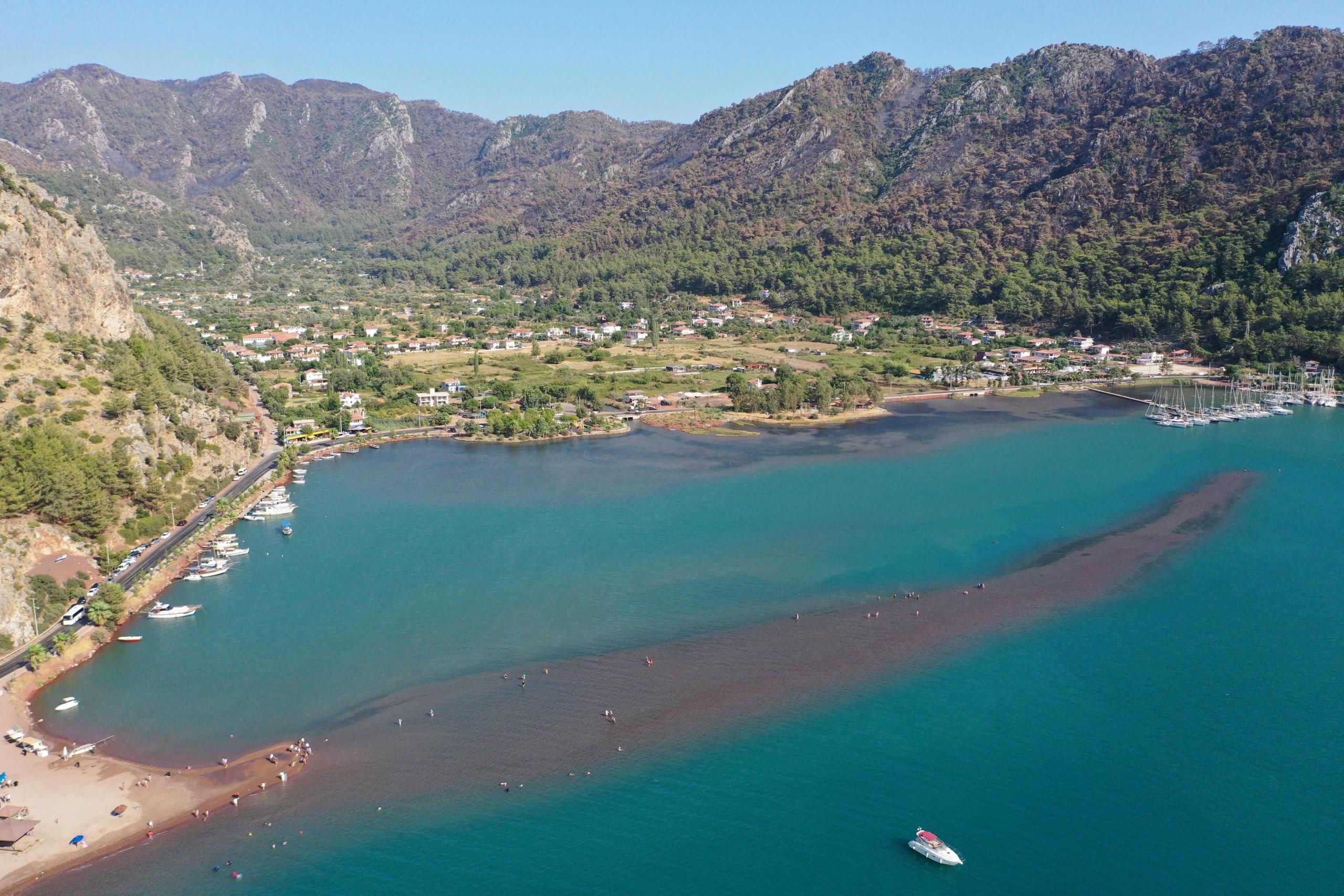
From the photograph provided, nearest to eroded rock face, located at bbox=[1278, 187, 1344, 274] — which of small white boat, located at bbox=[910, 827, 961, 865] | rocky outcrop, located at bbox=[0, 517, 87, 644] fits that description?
small white boat, located at bbox=[910, 827, 961, 865]

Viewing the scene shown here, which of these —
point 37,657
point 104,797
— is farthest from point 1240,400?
point 37,657

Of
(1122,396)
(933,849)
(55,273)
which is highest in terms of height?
(55,273)

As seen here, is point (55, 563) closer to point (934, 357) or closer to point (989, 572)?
point (989, 572)

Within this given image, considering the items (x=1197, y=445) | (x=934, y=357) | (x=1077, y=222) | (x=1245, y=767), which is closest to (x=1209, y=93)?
(x=1077, y=222)

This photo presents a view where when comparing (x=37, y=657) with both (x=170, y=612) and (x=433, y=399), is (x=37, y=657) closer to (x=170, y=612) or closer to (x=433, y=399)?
(x=170, y=612)

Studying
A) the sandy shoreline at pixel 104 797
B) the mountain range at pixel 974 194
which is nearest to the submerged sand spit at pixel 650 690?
the sandy shoreline at pixel 104 797

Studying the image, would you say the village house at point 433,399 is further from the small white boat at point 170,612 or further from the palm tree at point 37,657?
the palm tree at point 37,657

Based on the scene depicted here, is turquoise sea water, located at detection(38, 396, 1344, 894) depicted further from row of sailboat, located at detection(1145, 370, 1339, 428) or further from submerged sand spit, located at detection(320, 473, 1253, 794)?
row of sailboat, located at detection(1145, 370, 1339, 428)
